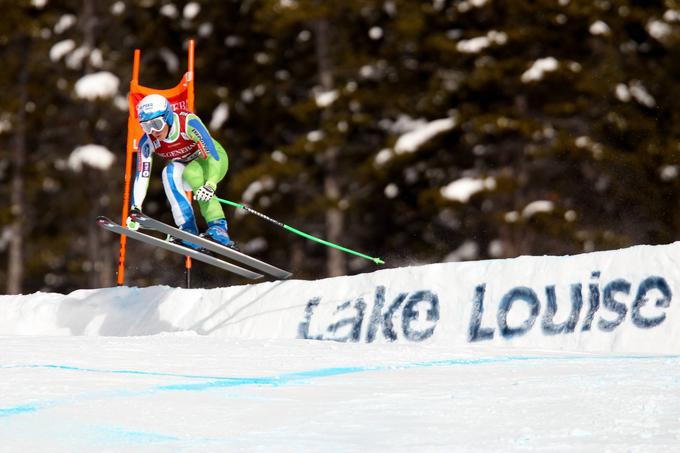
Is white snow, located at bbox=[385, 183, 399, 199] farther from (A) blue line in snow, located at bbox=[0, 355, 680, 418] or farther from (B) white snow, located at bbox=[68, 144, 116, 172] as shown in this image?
(A) blue line in snow, located at bbox=[0, 355, 680, 418]

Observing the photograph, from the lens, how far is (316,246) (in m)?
24.8

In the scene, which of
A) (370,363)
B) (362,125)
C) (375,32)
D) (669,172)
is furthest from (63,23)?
(370,363)

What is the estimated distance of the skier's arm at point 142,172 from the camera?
10344mm

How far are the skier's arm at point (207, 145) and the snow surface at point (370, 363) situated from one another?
117 centimetres

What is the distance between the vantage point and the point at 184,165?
417 inches

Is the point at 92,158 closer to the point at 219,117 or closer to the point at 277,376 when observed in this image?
the point at 219,117

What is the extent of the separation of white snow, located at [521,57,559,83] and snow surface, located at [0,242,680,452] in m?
9.24

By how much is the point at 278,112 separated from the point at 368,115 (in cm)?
332

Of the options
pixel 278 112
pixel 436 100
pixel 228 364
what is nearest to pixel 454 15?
pixel 436 100

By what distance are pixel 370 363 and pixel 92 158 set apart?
1559 centimetres

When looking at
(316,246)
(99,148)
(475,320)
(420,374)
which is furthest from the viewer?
(316,246)

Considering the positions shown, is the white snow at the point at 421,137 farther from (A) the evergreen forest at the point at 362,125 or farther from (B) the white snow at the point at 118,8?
(B) the white snow at the point at 118,8

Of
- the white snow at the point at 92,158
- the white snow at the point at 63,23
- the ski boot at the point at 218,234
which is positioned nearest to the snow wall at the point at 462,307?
the ski boot at the point at 218,234

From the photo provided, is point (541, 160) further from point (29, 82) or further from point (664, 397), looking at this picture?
point (664, 397)
